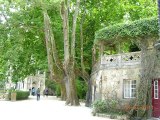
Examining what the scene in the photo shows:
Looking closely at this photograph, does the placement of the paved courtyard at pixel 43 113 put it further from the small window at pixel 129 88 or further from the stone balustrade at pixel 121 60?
the stone balustrade at pixel 121 60

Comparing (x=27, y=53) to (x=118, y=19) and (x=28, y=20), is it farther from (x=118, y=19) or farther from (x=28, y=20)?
(x=118, y=19)

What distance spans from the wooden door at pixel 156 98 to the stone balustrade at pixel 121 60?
1916mm

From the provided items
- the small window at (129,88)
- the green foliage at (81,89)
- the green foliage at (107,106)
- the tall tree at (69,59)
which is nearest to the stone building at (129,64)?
the small window at (129,88)

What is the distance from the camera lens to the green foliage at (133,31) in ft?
66.1

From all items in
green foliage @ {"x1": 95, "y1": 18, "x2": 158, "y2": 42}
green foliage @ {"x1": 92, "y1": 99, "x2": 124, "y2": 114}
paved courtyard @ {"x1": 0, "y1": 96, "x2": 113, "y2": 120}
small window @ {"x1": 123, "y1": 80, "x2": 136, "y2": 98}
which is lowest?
paved courtyard @ {"x1": 0, "y1": 96, "x2": 113, "y2": 120}

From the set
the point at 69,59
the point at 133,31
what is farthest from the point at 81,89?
the point at 133,31

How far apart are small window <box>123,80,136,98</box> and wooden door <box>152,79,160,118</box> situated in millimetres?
1709

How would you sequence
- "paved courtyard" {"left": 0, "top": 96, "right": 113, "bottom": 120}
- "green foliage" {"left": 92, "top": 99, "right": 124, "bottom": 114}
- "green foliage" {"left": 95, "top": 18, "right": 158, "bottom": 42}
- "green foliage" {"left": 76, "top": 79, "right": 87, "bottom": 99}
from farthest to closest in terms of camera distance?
1. "green foliage" {"left": 76, "top": 79, "right": 87, "bottom": 99}
2. "green foliage" {"left": 92, "top": 99, "right": 124, "bottom": 114}
3. "green foliage" {"left": 95, "top": 18, "right": 158, "bottom": 42}
4. "paved courtyard" {"left": 0, "top": 96, "right": 113, "bottom": 120}

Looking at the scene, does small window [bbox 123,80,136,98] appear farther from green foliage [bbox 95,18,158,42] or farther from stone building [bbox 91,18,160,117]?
green foliage [bbox 95,18,158,42]

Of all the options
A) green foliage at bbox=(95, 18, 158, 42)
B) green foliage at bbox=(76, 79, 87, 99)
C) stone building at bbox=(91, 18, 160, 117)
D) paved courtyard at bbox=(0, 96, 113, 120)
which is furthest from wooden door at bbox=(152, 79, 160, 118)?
green foliage at bbox=(76, 79, 87, 99)

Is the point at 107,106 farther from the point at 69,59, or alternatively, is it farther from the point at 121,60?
the point at 69,59

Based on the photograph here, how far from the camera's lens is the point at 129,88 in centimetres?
2161

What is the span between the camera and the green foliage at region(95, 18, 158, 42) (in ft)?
66.1

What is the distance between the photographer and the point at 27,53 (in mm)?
36281
